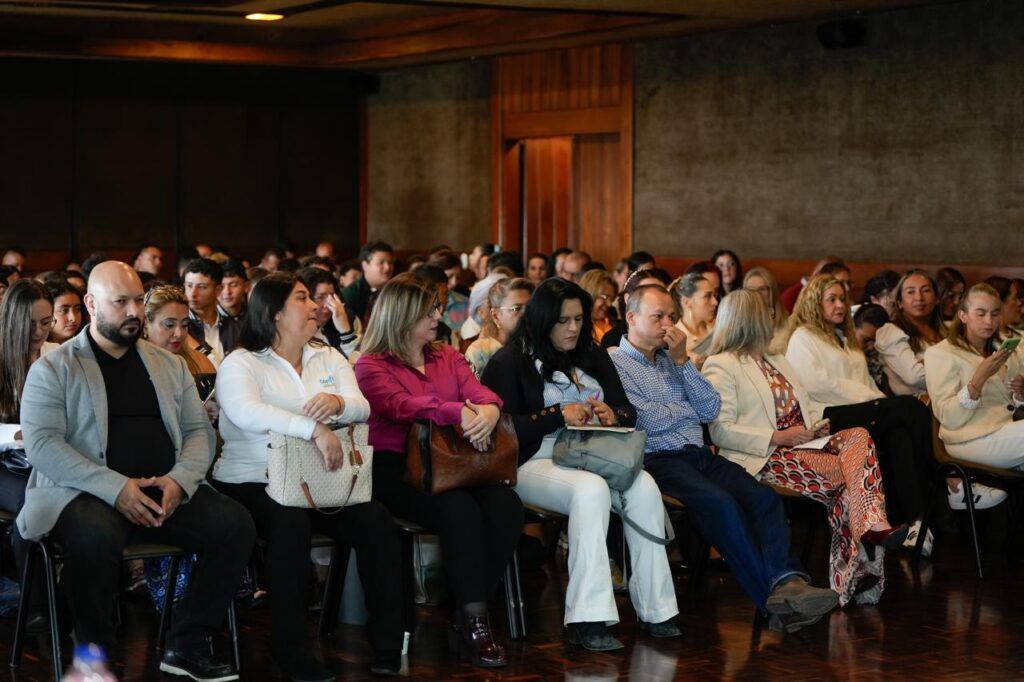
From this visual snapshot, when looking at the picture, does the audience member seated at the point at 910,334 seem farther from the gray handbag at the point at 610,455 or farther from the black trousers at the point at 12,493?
the black trousers at the point at 12,493

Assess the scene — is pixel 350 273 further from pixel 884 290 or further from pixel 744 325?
pixel 744 325

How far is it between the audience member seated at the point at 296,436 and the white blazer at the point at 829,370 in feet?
8.65

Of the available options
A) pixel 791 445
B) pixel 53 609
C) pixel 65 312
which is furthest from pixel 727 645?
pixel 65 312

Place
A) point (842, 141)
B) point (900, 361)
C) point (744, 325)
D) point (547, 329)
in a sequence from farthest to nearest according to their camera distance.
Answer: point (842, 141) → point (900, 361) → point (744, 325) → point (547, 329)

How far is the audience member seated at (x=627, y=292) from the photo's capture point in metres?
6.71

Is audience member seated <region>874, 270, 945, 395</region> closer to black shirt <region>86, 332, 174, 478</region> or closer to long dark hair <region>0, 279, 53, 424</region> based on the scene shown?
black shirt <region>86, 332, 174, 478</region>

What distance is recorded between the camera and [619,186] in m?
14.2

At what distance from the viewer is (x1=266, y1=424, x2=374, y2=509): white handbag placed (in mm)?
4672

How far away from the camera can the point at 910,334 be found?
7.55 metres

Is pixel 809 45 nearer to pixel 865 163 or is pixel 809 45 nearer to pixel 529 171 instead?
pixel 865 163

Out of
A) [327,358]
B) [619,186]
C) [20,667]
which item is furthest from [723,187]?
[20,667]

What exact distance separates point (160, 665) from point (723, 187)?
363 inches

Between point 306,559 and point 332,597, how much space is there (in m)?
0.54

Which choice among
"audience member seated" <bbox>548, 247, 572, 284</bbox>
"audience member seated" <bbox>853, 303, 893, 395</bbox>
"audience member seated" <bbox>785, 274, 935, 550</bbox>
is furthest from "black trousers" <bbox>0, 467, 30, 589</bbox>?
"audience member seated" <bbox>548, 247, 572, 284</bbox>
